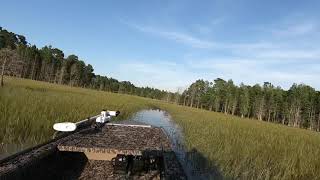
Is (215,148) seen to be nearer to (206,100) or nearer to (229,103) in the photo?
(229,103)

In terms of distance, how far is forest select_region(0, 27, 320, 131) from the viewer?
80.6m

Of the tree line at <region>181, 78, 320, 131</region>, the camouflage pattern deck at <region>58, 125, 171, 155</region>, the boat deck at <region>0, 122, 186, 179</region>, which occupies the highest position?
the tree line at <region>181, 78, 320, 131</region>

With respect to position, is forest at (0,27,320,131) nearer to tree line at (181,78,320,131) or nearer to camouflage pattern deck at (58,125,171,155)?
tree line at (181,78,320,131)

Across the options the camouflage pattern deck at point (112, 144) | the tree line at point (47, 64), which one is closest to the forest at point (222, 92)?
the tree line at point (47, 64)

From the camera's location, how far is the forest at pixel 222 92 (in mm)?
80625

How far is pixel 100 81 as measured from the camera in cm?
13850

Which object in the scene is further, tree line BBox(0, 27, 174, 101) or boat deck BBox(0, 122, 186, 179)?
tree line BBox(0, 27, 174, 101)

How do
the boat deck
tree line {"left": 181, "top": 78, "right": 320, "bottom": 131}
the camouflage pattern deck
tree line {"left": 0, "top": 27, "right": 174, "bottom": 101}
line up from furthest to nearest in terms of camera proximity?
tree line {"left": 0, "top": 27, "right": 174, "bottom": 101}
tree line {"left": 181, "top": 78, "right": 320, "bottom": 131}
the camouflage pattern deck
the boat deck

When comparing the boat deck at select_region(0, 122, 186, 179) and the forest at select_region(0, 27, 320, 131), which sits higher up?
the forest at select_region(0, 27, 320, 131)

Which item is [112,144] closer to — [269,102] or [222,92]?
[269,102]

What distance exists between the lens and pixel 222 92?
339ft

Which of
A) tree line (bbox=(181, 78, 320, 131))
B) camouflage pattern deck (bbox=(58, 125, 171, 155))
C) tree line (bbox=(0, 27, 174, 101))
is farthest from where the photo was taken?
tree line (bbox=(0, 27, 174, 101))

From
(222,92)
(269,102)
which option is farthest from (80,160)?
(222,92)

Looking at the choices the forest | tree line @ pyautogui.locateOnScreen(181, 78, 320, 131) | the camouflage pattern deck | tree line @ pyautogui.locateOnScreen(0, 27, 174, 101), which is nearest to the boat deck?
the camouflage pattern deck
